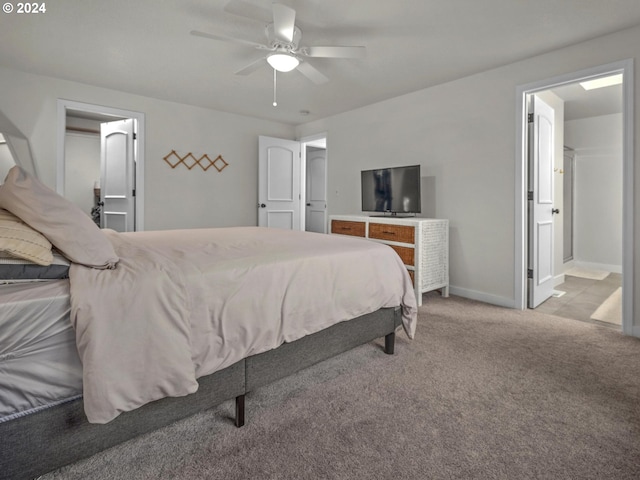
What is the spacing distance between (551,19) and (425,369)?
104 inches

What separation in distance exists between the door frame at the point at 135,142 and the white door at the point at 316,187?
4314mm

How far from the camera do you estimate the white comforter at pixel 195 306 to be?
3.68 ft

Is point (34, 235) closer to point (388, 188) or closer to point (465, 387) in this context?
point (465, 387)

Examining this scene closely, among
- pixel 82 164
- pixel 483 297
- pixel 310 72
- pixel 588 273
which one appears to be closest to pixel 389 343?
pixel 483 297

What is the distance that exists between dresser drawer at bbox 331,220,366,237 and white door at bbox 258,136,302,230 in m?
1.32

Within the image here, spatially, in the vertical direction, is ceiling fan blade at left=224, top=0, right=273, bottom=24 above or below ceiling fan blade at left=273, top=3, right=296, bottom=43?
above

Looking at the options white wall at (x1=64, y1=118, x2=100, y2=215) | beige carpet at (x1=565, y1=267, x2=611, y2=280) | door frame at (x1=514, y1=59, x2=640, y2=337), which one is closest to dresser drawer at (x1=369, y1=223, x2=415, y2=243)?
door frame at (x1=514, y1=59, x2=640, y2=337)

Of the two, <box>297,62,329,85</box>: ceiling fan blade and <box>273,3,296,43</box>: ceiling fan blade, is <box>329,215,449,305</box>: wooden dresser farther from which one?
<box>273,3,296,43</box>: ceiling fan blade

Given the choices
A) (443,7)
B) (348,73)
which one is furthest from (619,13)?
(348,73)

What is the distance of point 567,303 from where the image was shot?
11.7ft

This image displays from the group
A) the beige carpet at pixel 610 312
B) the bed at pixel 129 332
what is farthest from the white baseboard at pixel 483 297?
the bed at pixel 129 332

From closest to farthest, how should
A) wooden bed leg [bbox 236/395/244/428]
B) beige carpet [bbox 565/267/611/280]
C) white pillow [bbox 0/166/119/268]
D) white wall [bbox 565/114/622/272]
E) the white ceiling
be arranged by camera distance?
white pillow [bbox 0/166/119/268] < wooden bed leg [bbox 236/395/244/428] < the white ceiling < beige carpet [bbox 565/267/611/280] < white wall [bbox 565/114/622/272]

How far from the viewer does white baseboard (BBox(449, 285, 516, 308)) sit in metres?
3.42

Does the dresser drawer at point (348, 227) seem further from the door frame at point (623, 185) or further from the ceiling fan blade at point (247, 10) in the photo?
the ceiling fan blade at point (247, 10)
